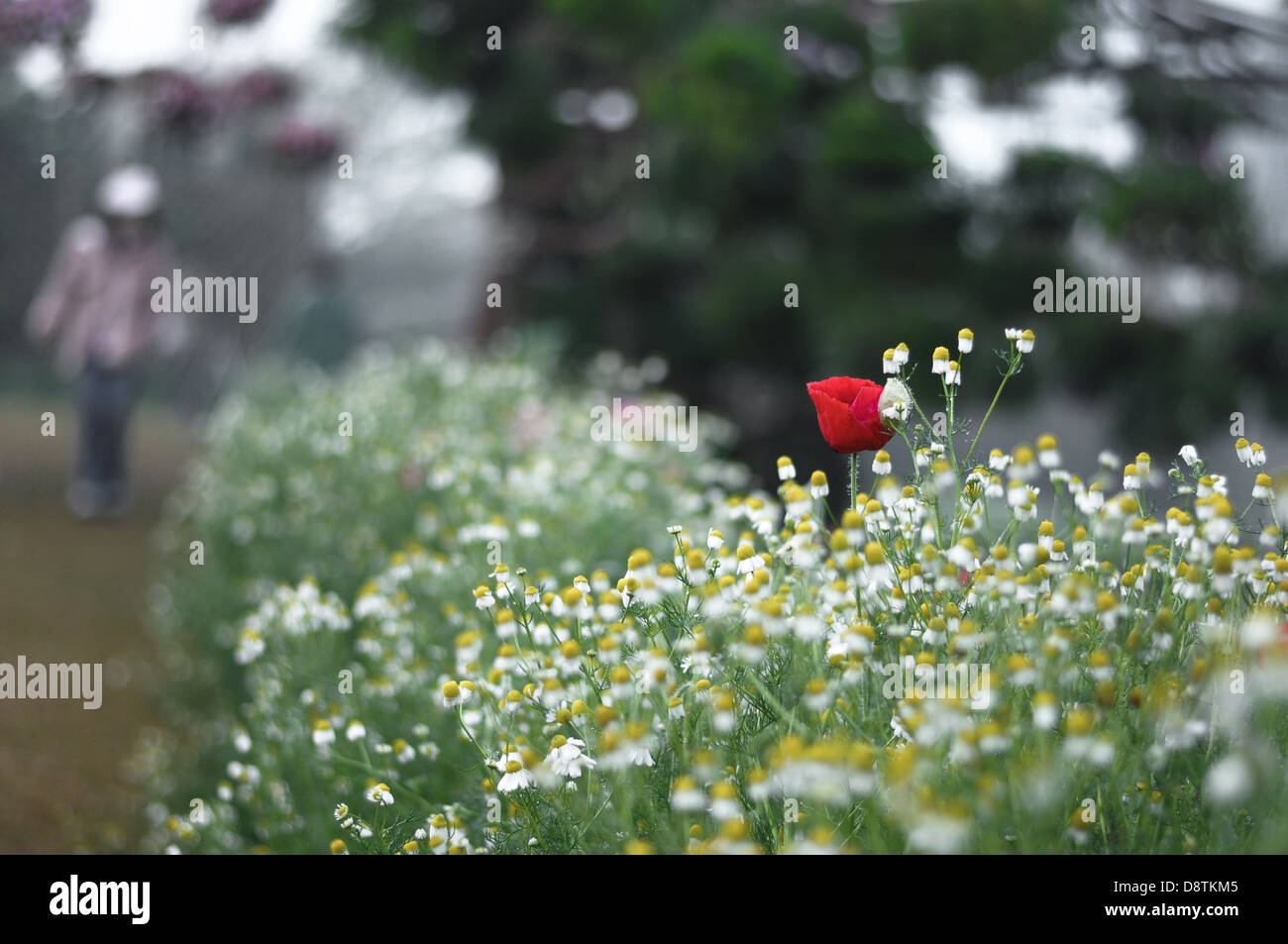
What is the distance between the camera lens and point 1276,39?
20.1 feet

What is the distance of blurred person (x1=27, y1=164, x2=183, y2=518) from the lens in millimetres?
8156

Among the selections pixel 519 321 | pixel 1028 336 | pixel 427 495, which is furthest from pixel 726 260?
pixel 1028 336

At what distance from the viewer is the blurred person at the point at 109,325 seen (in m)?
8.16

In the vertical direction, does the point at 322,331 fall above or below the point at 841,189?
above

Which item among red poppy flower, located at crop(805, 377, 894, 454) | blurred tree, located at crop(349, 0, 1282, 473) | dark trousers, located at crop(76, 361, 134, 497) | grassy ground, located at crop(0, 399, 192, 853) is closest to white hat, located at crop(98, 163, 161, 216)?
dark trousers, located at crop(76, 361, 134, 497)

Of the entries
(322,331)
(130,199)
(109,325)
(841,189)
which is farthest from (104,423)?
(841,189)

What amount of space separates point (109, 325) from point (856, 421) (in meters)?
7.94

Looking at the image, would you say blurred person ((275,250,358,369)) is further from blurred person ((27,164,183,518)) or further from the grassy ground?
blurred person ((27,164,183,518))

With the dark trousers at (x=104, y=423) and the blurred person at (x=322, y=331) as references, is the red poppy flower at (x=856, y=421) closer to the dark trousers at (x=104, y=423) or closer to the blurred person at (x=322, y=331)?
the dark trousers at (x=104, y=423)

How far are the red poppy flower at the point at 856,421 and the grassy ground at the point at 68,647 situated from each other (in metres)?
2.94

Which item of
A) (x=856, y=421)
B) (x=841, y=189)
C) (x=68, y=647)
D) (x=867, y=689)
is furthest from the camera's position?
(x=841, y=189)

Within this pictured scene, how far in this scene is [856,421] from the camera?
5.76 feet

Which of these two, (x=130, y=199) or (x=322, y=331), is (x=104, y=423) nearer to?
(x=130, y=199)
